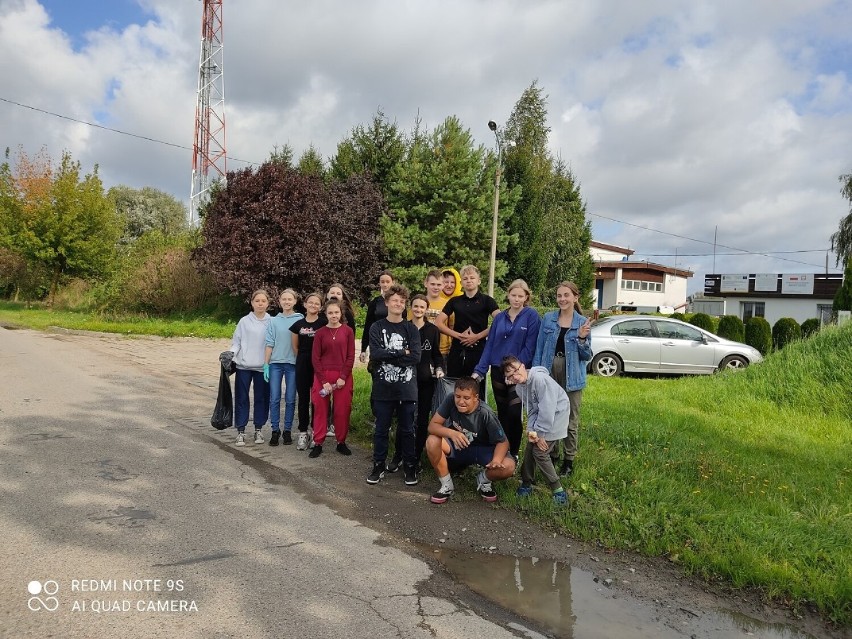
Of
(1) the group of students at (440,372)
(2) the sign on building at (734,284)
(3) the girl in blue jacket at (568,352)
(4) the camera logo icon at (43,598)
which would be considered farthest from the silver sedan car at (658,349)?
(2) the sign on building at (734,284)

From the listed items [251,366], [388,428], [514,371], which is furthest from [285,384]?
[514,371]

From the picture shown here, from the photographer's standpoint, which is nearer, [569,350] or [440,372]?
[569,350]

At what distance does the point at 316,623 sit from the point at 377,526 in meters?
1.48

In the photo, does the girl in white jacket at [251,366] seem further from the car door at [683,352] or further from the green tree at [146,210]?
the green tree at [146,210]

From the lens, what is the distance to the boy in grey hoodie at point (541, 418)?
5.04m

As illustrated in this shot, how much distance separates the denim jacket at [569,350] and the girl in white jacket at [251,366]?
320 cm

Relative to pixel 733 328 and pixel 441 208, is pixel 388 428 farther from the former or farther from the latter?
pixel 733 328

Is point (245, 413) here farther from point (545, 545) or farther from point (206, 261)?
point (206, 261)

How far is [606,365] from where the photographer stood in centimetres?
1310

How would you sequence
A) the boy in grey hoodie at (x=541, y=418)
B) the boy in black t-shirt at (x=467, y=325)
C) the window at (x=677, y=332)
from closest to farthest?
1. the boy in grey hoodie at (x=541, y=418)
2. the boy in black t-shirt at (x=467, y=325)
3. the window at (x=677, y=332)

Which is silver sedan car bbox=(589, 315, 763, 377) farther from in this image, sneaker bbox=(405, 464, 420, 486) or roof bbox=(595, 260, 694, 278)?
roof bbox=(595, 260, 694, 278)

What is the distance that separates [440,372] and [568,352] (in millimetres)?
1259

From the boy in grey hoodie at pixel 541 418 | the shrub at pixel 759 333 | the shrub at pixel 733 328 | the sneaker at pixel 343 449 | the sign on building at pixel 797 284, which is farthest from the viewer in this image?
the sign on building at pixel 797 284

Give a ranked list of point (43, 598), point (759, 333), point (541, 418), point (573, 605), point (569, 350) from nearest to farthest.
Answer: point (43, 598) → point (573, 605) → point (541, 418) → point (569, 350) → point (759, 333)
